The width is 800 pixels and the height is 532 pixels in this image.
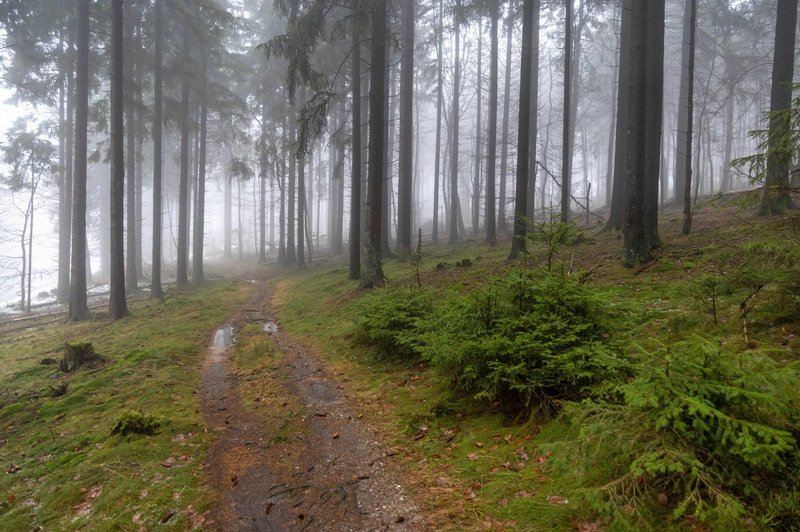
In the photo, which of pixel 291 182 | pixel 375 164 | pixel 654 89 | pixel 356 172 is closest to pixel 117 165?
pixel 356 172

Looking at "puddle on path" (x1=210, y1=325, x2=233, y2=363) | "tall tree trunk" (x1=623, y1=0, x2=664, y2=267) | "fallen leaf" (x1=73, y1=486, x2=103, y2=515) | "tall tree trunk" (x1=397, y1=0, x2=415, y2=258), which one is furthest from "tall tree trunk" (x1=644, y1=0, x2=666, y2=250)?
"fallen leaf" (x1=73, y1=486, x2=103, y2=515)

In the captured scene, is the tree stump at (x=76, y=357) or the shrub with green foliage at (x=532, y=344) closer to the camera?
the shrub with green foliage at (x=532, y=344)

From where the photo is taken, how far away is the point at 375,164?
482 inches

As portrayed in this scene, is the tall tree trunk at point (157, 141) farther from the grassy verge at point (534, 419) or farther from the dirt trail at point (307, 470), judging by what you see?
the dirt trail at point (307, 470)

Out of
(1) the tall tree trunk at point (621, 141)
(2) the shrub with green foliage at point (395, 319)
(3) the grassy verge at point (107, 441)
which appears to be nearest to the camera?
(3) the grassy verge at point (107, 441)

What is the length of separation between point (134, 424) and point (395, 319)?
390cm

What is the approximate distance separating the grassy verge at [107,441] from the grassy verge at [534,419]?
218 centimetres

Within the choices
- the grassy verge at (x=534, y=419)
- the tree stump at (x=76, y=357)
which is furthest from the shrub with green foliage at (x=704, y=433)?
the tree stump at (x=76, y=357)

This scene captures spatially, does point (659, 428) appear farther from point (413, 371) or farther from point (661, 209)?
point (661, 209)

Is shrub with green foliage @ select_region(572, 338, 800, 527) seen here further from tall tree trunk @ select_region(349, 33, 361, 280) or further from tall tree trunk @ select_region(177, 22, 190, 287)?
tall tree trunk @ select_region(177, 22, 190, 287)

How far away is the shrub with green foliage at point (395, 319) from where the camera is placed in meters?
7.00

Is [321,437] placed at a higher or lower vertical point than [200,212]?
lower

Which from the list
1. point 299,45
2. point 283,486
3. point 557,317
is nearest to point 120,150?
point 299,45

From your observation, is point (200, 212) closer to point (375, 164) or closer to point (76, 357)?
point (375, 164)
